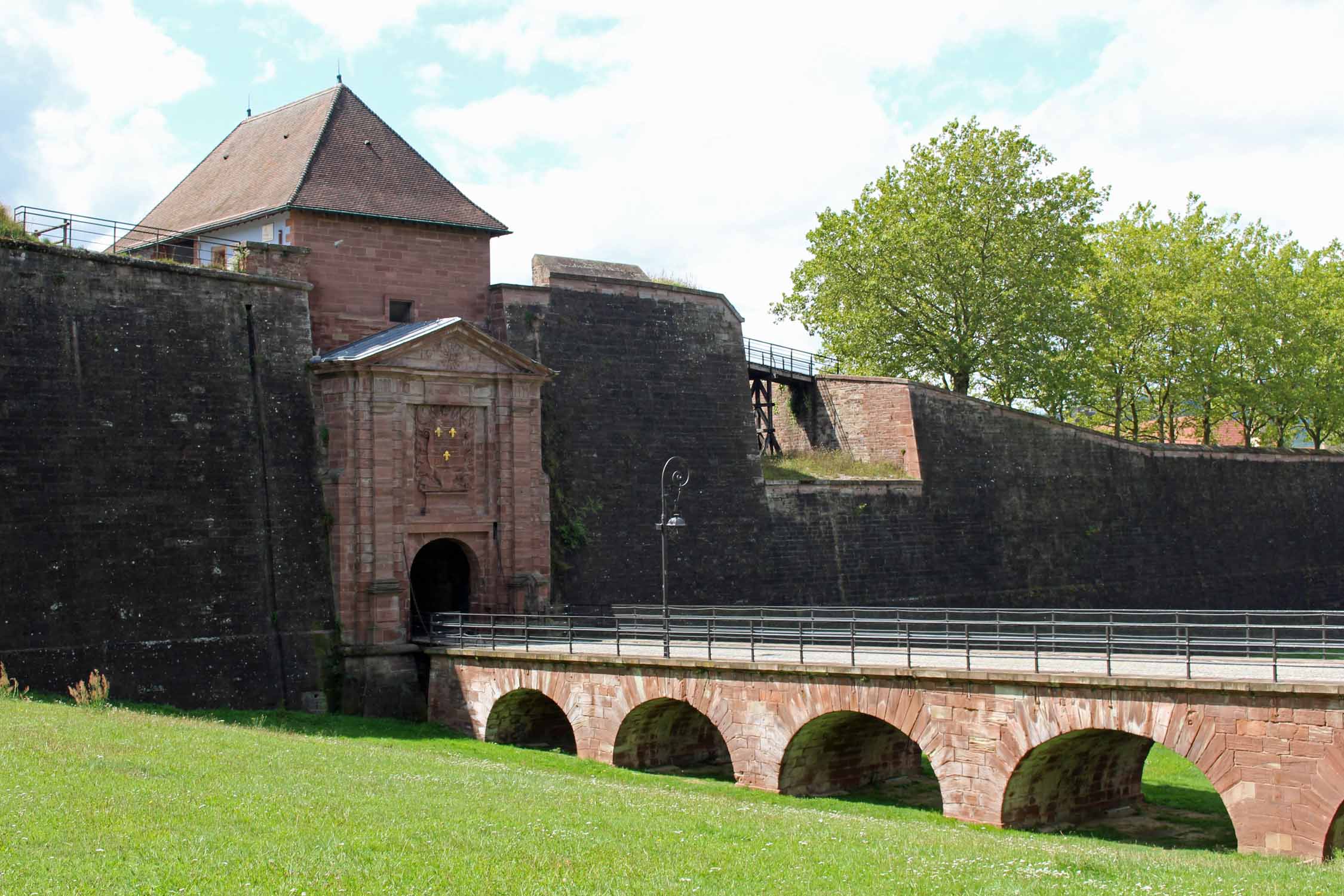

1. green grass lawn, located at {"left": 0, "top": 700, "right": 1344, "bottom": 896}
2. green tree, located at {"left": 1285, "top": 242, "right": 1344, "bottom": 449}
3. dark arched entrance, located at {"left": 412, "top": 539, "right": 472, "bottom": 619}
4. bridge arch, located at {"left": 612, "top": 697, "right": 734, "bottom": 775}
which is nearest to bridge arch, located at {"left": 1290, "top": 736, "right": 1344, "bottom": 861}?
green grass lawn, located at {"left": 0, "top": 700, "right": 1344, "bottom": 896}

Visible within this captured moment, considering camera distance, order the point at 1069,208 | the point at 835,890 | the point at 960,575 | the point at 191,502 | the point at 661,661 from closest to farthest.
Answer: the point at 835,890, the point at 661,661, the point at 191,502, the point at 960,575, the point at 1069,208

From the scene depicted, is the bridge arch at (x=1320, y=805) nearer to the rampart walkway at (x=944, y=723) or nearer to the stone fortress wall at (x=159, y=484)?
the rampart walkway at (x=944, y=723)

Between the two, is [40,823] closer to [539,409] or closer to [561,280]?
[539,409]

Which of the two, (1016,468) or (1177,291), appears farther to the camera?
(1177,291)

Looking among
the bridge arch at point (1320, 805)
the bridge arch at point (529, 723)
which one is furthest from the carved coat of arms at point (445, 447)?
the bridge arch at point (1320, 805)

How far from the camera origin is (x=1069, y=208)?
152ft

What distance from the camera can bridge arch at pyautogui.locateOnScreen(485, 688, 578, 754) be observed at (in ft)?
84.8

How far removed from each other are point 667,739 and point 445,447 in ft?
25.9

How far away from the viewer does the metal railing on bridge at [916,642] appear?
61.1 ft

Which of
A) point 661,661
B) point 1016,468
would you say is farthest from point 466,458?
point 1016,468

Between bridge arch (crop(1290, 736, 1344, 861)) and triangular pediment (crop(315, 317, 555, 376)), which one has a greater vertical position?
triangular pediment (crop(315, 317, 555, 376))

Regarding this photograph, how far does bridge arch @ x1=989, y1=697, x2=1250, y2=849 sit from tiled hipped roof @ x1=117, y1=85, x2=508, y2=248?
1743 cm

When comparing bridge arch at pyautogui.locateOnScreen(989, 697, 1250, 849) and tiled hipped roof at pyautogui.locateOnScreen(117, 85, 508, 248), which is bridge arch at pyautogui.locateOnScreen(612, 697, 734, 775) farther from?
tiled hipped roof at pyautogui.locateOnScreen(117, 85, 508, 248)

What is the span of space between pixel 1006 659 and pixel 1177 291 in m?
32.9
